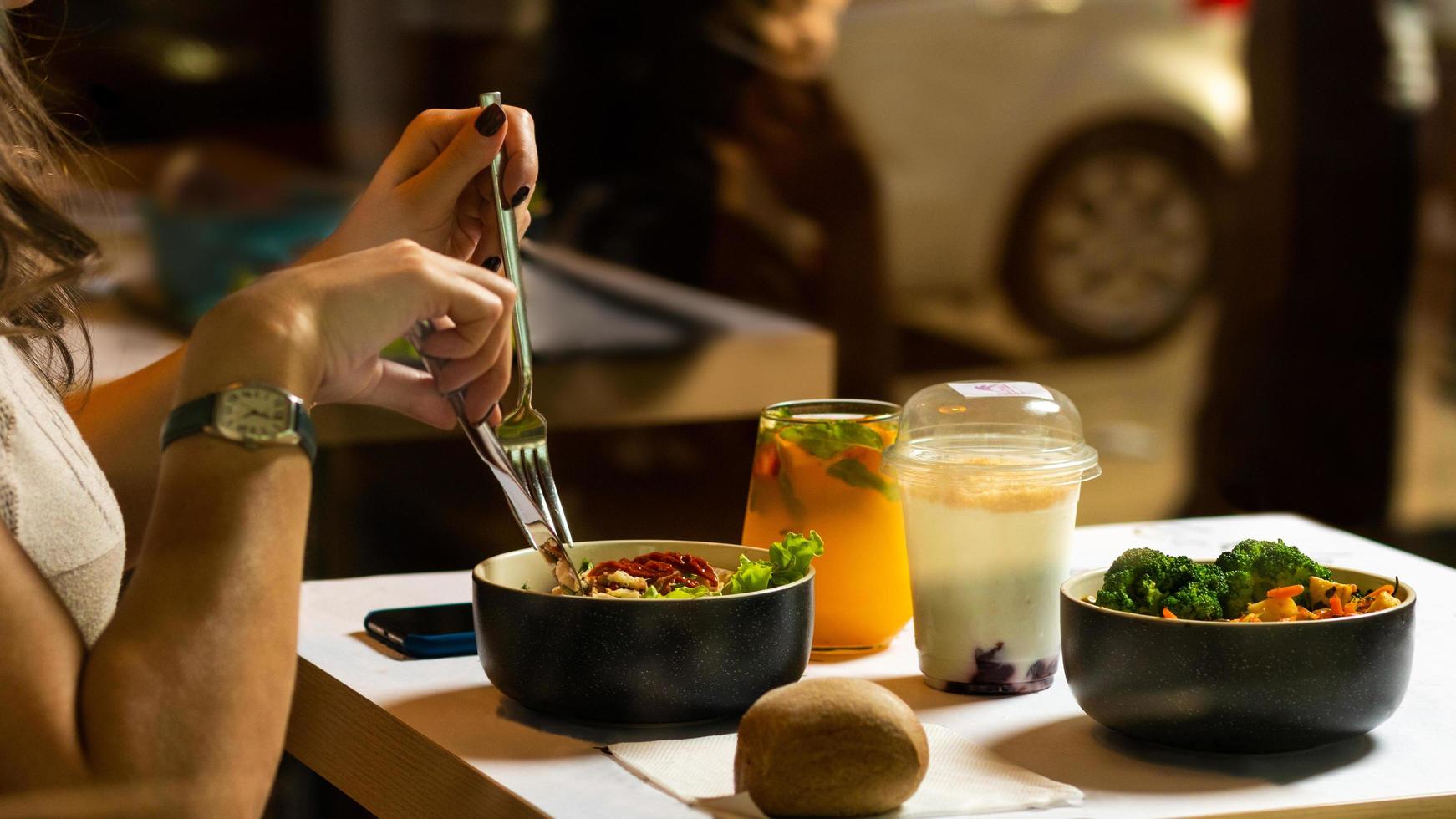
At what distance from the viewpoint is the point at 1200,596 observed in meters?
0.81

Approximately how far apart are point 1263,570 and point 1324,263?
2.24 metres

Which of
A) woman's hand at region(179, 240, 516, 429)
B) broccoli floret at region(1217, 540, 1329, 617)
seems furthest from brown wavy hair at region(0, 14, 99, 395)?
broccoli floret at region(1217, 540, 1329, 617)

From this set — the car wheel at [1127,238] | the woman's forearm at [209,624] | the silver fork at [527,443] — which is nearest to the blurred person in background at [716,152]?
the car wheel at [1127,238]

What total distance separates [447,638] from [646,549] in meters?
0.14

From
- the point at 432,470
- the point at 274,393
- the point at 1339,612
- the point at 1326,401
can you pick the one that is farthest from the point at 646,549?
the point at 1326,401

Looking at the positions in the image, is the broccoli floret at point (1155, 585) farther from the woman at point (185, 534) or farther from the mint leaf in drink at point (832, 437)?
the woman at point (185, 534)

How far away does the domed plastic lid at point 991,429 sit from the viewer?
0.93 metres

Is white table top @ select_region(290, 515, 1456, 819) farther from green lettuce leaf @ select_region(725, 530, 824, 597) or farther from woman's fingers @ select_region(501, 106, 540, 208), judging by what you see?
woman's fingers @ select_region(501, 106, 540, 208)

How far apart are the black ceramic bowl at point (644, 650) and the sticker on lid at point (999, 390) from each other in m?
0.17

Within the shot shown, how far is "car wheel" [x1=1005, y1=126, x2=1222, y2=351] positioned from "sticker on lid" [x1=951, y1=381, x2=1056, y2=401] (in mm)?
2239

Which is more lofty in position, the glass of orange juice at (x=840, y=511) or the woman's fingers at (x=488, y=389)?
the woman's fingers at (x=488, y=389)

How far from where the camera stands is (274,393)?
2.50 ft

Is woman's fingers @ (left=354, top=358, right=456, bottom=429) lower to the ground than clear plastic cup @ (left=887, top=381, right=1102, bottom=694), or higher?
higher

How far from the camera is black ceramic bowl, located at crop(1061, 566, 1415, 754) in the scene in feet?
2.56
